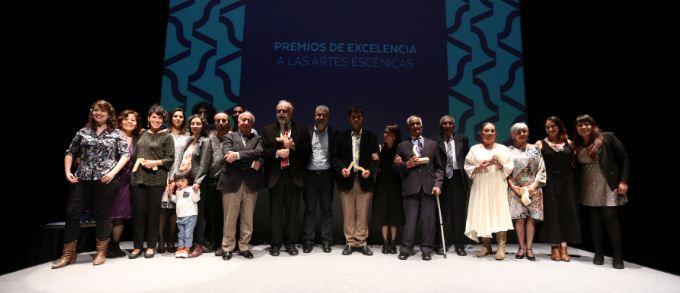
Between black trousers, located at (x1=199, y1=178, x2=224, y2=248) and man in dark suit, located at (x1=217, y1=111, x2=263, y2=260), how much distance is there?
0.26m

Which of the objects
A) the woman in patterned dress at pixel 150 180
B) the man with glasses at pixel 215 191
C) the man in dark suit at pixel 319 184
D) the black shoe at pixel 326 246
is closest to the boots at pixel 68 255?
the woman in patterned dress at pixel 150 180

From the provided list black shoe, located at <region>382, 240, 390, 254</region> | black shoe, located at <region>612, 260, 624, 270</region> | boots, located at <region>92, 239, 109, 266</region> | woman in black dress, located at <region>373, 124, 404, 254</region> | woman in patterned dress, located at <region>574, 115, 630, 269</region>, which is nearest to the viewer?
boots, located at <region>92, 239, 109, 266</region>

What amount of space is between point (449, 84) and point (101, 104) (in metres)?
4.37

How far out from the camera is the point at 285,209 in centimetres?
400

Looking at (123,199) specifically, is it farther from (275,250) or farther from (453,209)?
(453,209)

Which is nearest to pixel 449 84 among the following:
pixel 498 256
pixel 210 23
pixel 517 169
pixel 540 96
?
pixel 540 96

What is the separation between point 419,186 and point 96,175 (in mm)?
3038

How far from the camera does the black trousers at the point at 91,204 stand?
10.9 ft

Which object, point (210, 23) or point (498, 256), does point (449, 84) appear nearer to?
point (498, 256)

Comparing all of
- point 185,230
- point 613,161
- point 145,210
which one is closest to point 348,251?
point 185,230

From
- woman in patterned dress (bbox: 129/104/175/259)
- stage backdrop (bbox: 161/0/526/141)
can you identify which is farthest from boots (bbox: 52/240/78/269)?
stage backdrop (bbox: 161/0/526/141)

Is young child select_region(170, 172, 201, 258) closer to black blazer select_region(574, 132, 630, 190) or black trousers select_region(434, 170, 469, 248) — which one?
black trousers select_region(434, 170, 469, 248)

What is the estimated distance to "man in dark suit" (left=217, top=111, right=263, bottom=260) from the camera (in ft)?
12.1

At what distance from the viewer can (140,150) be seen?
3807 millimetres
